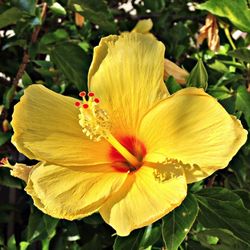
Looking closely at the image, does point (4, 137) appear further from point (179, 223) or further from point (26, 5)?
point (179, 223)

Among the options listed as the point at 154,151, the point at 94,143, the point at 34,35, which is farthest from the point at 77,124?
the point at 34,35

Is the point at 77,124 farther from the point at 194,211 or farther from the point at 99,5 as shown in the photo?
the point at 99,5

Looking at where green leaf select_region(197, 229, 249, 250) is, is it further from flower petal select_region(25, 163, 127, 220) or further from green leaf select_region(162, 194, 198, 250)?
flower petal select_region(25, 163, 127, 220)

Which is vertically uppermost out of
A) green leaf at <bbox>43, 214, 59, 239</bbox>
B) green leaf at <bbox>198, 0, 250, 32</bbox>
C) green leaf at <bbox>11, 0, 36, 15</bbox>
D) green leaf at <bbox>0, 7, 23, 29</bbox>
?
green leaf at <bbox>198, 0, 250, 32</bbox>

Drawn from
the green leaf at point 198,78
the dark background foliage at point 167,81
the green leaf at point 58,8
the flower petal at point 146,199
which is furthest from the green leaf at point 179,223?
the green leaf at point 58,8

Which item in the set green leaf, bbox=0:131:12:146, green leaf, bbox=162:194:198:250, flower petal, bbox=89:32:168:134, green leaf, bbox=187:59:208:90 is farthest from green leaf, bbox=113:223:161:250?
green leaf, bbox=0:131:12:146

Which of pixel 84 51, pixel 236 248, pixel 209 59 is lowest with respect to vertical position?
pixel 236 248

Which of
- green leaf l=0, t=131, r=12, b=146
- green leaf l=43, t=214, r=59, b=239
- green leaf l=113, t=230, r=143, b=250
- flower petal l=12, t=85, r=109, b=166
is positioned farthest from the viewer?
green leaf l=0, t=131, r=12, b=146
